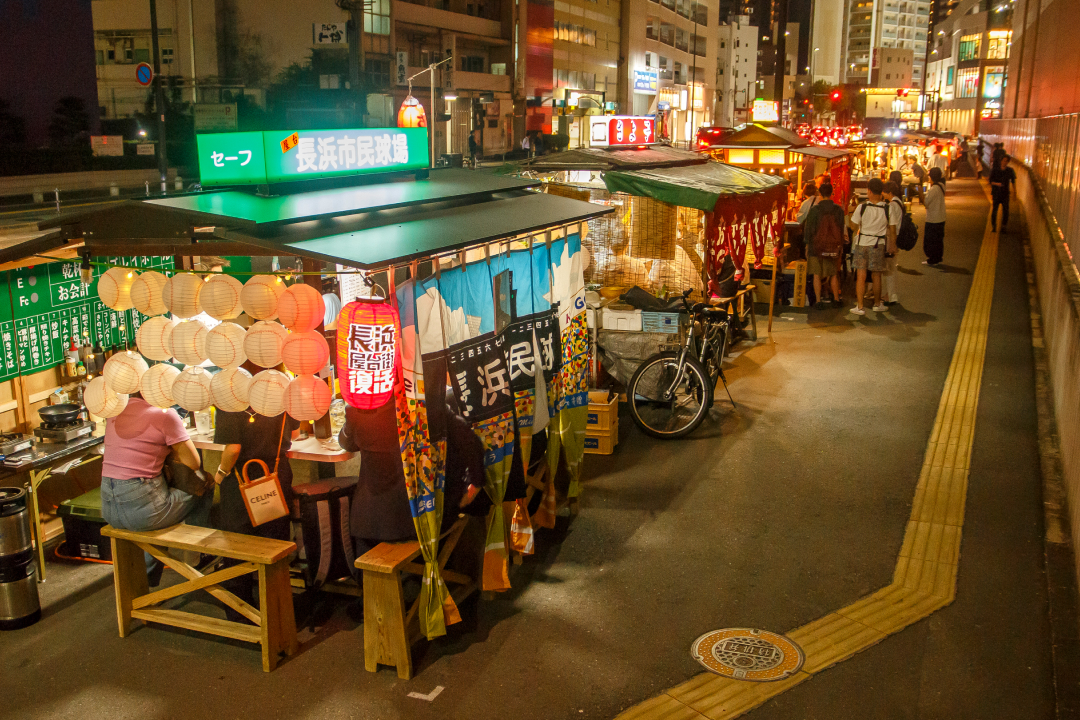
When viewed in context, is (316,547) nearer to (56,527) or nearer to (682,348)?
(56,527)

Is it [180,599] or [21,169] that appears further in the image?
[21,169]

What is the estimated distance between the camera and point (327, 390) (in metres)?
5.65

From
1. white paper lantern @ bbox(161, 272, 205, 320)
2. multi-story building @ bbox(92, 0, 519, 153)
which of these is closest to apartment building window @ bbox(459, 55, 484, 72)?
multi-story building @ bbox(92, 0, 519, 153)

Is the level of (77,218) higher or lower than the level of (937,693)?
higher

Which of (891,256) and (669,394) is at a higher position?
(891,256)

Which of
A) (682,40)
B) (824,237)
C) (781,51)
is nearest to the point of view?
(824,237)

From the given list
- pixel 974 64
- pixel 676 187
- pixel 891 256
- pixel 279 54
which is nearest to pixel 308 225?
pixel 676 187

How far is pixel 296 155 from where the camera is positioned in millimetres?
6055

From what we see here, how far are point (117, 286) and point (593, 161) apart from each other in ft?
21.2

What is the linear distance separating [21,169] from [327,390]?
44.4 metres

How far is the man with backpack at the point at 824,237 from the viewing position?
1566 centimetres

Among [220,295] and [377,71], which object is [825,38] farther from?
[220,295]

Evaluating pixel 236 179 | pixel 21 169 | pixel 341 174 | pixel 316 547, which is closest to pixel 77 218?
pixel 236 179

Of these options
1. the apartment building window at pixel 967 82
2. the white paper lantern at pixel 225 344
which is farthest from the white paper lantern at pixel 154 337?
the apartment building window at pixel 967 82
